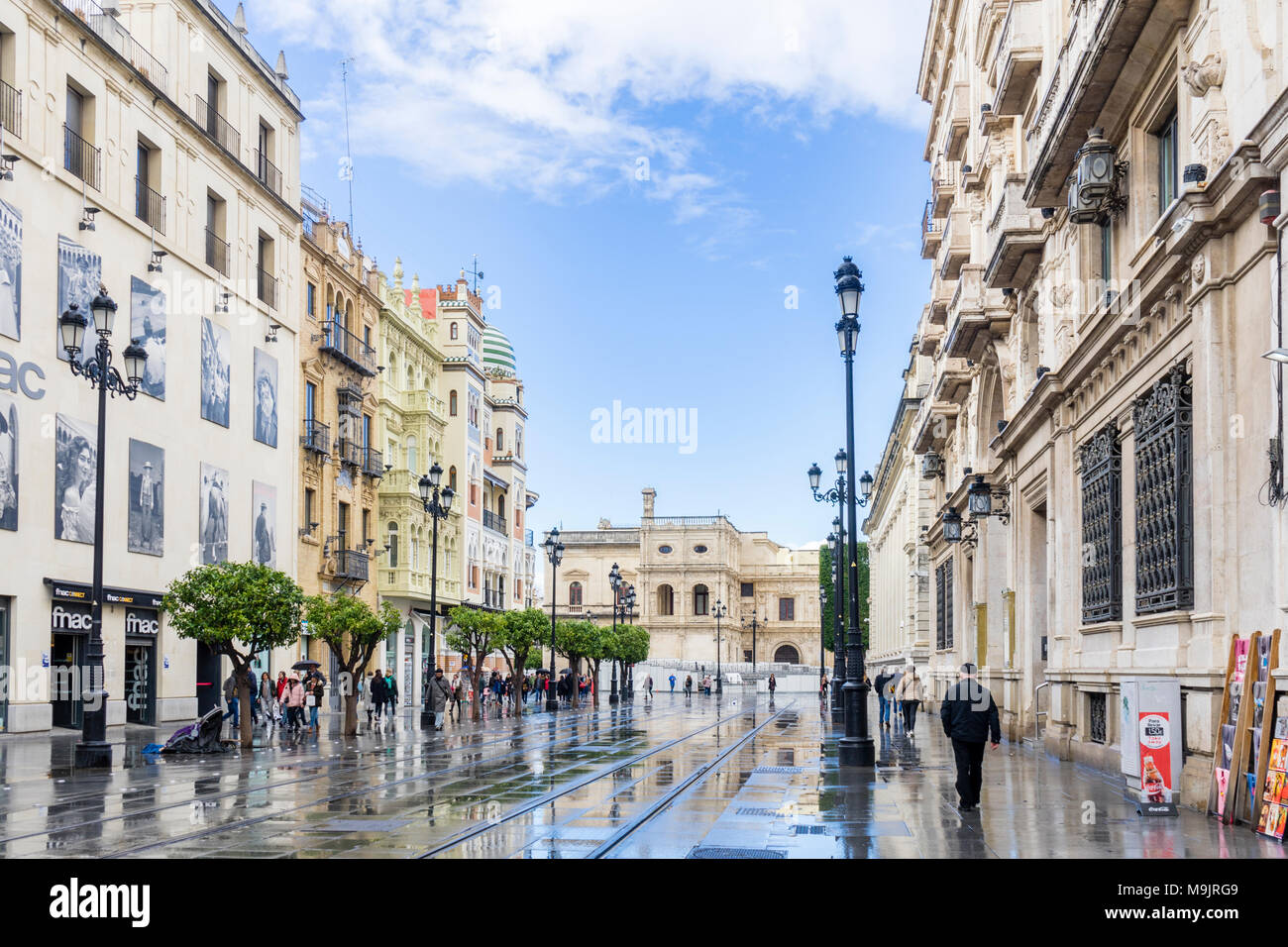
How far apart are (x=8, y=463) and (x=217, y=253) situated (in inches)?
485

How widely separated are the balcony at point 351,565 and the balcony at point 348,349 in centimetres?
661

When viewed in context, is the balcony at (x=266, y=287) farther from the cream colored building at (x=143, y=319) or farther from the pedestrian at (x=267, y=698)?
the pedestrian at (x=267, y=698)

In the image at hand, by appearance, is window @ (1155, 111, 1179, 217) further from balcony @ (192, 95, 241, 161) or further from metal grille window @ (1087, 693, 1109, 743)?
balcony @ (192, 95, 241, 161)

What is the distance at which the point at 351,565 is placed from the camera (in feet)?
158

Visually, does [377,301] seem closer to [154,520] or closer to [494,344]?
[154,520]

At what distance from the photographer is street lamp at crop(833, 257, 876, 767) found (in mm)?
20906

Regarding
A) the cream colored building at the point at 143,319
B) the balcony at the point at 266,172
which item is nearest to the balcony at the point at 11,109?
the cream colored building at the point at 143,319

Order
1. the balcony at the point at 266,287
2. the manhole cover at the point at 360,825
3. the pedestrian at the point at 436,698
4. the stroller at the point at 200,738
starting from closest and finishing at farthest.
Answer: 1. the manhole cover at the point at 360,825
2. the stroller at the point at 200,738
3. the pedestrian at the point at 436,698
4. the balcony at the point at 266,287

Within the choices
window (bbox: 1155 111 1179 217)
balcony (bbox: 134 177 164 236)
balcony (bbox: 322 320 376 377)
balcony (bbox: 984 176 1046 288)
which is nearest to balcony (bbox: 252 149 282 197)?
balcony (bbox: 322 320 376 377)

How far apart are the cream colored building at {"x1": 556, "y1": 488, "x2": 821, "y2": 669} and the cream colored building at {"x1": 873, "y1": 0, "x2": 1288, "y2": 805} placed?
87.0 meters

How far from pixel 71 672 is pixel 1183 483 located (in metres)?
24.7

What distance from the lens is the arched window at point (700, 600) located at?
400ft

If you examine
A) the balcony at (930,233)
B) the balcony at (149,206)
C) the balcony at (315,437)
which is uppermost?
the balcony at (930,233)
